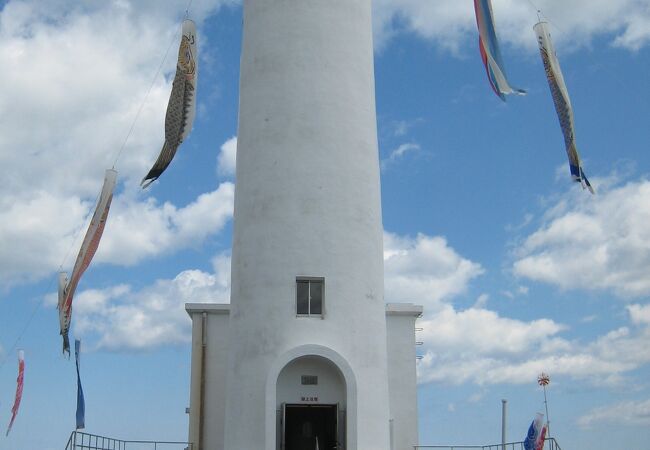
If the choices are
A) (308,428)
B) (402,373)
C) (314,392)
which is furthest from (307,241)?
(402,373)

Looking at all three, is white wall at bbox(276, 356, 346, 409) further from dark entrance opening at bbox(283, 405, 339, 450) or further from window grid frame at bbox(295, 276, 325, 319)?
window grid frame at bbox(295, 276, 325, 319)

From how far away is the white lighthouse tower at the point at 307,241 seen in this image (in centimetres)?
1959

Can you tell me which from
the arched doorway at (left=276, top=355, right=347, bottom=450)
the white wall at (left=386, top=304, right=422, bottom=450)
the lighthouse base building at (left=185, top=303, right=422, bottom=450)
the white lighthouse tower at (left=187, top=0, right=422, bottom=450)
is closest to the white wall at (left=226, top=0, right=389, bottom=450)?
the white lighthouse tower at (left=187, top=0, right=422, bottom=450)

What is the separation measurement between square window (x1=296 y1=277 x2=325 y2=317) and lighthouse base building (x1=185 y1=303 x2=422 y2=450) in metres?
0.78

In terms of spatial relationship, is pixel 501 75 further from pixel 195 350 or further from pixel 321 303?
pixel 195 350

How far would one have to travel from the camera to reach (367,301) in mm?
20406

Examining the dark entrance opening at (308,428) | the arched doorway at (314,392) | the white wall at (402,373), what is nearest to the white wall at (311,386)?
the arched doorway at (314,392)

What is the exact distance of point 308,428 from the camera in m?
20.7

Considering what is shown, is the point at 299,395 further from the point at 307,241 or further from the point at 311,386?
the point at 307,241

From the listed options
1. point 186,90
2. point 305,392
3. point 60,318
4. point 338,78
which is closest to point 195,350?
point 60,318

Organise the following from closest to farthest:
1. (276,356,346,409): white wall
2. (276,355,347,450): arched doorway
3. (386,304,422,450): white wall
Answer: (276,355,347,450): arched doorway → (276,356,346,409): white wall → (386,304,422,450): white wall

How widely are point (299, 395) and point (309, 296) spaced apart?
239 cm

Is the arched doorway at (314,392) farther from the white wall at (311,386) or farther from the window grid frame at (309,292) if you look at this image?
the window grid frame at (309,292)

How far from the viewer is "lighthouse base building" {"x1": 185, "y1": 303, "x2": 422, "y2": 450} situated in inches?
761
